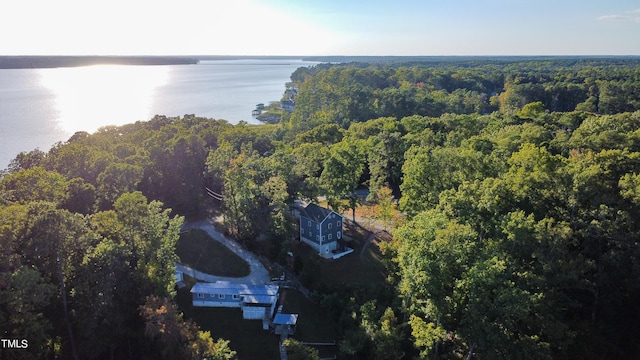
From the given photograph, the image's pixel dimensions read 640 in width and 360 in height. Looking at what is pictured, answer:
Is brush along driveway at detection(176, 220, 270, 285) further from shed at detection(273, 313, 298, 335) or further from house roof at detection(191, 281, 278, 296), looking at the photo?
shed at detection(273, 313, 298, 335)

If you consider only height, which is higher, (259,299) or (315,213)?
(315,213)

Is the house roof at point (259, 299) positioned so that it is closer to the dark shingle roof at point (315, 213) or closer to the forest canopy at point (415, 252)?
the forest canopy at point (415, 252)

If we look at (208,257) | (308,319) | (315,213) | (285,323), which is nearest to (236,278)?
(208,257)

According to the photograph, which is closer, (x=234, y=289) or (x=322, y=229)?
(x=234, y=289)

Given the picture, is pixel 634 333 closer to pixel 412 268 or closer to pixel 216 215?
pixel 412 268

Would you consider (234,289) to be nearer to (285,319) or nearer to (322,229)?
(285,319)

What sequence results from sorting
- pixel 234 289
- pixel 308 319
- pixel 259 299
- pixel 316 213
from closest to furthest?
pixel 259 299, pixel 308 319, pixel 234 289, pixel 316 213

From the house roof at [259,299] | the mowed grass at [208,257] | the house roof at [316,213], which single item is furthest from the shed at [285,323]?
the house roof at [316,213]

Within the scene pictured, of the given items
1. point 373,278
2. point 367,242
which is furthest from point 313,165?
point 373,278
